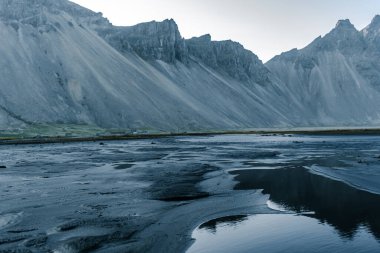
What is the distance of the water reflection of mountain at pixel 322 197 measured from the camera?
68.3ft

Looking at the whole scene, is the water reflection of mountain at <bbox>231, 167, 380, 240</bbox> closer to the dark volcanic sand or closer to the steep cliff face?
the dark volcanic sand

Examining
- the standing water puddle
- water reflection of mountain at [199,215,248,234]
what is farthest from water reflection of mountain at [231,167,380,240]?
water reflection of mountain at [199,215,248,234]

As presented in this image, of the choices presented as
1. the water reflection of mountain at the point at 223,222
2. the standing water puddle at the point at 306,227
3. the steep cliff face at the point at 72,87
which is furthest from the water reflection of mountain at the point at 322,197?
the steep cliff face at the point at 72,87

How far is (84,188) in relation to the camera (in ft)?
102

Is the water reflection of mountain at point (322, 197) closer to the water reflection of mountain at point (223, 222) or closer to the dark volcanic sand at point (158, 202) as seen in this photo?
the dark volcanic sand at point (158, 202)

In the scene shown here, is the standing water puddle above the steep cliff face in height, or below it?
below

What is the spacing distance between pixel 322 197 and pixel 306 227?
797cm

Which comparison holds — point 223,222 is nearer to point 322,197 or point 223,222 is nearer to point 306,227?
point 306,227

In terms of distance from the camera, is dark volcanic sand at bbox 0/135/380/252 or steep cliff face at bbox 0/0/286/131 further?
steep cliff face at bbox 0/0/286/131

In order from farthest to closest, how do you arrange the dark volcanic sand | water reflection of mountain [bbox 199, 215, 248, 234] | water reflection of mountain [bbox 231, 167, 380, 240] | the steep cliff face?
the steep cliff face
water reflection of mountain [bbox 231, 167, 380, 240]
water reflection of mountain [bbox 199, 215, 248, 234]
the dark volcanic sand

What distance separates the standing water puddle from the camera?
17.2 m

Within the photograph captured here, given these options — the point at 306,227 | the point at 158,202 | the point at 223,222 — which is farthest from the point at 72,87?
the point at 306,227

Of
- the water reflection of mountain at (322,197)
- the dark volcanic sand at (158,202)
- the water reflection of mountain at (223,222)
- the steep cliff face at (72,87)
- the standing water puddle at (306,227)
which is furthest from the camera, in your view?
the steep cliff face at (72,87)

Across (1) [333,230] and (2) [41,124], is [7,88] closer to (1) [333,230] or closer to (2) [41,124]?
(2) [41,124]
